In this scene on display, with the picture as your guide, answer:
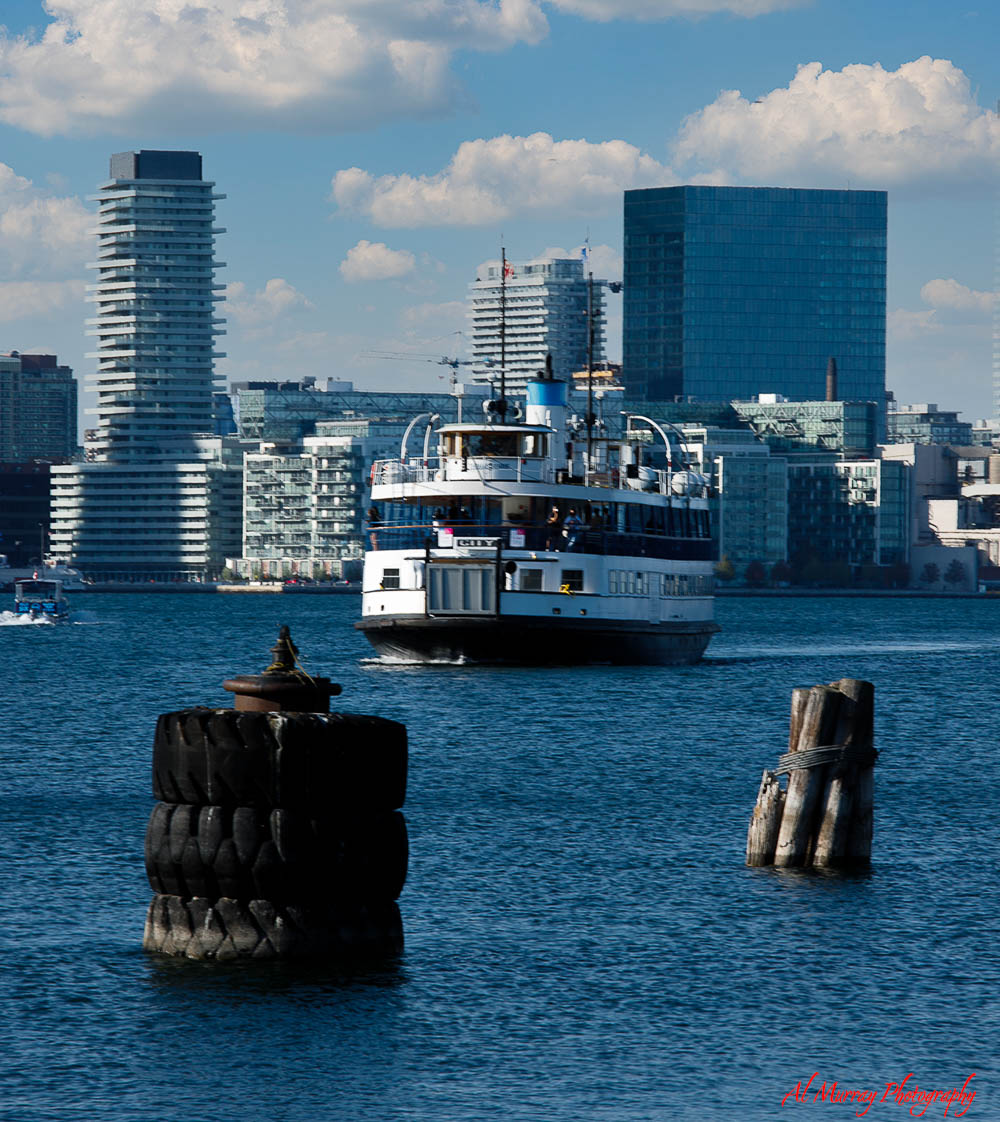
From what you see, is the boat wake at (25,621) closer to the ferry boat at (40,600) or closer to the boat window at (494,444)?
the ferry boat at (40,600)

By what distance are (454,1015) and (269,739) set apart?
3.91 meters

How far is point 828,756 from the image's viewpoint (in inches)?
1234

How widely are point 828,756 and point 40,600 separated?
14189cm

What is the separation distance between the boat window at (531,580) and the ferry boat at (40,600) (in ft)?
290

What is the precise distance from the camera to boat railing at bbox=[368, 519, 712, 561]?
81688 mm

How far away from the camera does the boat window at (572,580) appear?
82.7m

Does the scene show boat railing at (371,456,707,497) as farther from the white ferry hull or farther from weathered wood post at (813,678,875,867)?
weathered wood post at (813,678,875,867)

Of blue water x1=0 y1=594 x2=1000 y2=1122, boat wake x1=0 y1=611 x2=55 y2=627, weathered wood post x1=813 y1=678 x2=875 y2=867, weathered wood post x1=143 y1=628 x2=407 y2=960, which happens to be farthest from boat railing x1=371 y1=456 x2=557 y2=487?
boat wake x1=0 y1=611 x2=55 y2=627

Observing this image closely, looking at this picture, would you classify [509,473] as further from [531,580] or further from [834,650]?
[834,650]

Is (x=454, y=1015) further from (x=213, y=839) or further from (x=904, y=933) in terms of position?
(x=904, y=933)

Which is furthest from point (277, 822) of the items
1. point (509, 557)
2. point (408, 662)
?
point (408, 662)

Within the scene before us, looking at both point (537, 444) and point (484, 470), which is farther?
point (537, 444)

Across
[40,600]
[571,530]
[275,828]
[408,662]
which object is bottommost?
[40,600]

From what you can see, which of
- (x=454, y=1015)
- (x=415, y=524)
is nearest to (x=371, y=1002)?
(x=454, y=1015)
